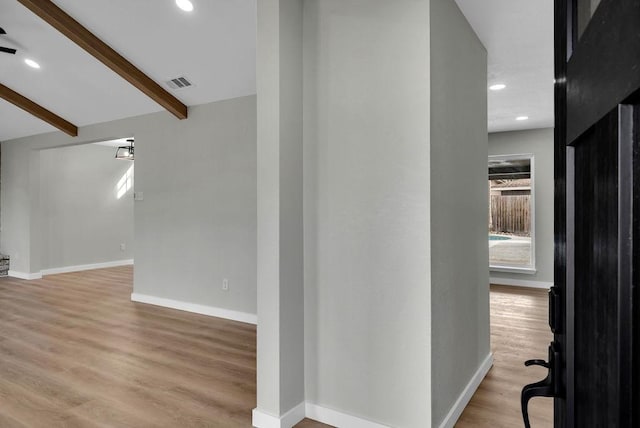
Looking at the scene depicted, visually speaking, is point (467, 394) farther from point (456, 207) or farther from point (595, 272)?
point (595, 272)

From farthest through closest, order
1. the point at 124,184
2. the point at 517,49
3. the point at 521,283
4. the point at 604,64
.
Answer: the point at 124,184, the point at 521,283, the point at 517,49, the point at 604,64

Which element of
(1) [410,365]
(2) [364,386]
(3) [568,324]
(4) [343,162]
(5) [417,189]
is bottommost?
→ (2) [364,386]

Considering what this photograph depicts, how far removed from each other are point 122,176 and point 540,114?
27.4 feet

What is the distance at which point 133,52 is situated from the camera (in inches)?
164

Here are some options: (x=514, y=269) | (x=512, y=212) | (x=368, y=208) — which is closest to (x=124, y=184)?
(x=512, y=212)

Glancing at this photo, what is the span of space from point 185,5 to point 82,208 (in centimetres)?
641

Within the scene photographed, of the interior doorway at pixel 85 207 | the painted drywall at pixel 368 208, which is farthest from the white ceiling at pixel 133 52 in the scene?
the interior doorway at pixel 85 207

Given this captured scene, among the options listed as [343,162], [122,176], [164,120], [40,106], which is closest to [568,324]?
[343,162]

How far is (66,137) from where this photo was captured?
21.0 feet

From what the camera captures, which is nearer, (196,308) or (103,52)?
(103,52)

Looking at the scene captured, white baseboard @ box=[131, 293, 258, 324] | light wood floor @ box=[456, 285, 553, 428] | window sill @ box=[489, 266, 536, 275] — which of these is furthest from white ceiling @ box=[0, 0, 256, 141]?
window sill @ box=[489, 266, 536, 275]

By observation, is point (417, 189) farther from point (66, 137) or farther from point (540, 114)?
point (66, 137)

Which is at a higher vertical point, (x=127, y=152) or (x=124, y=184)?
(x=127, y=152)

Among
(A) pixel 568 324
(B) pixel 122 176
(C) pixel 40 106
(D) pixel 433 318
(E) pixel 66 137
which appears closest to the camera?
(A) pixel 568 324
